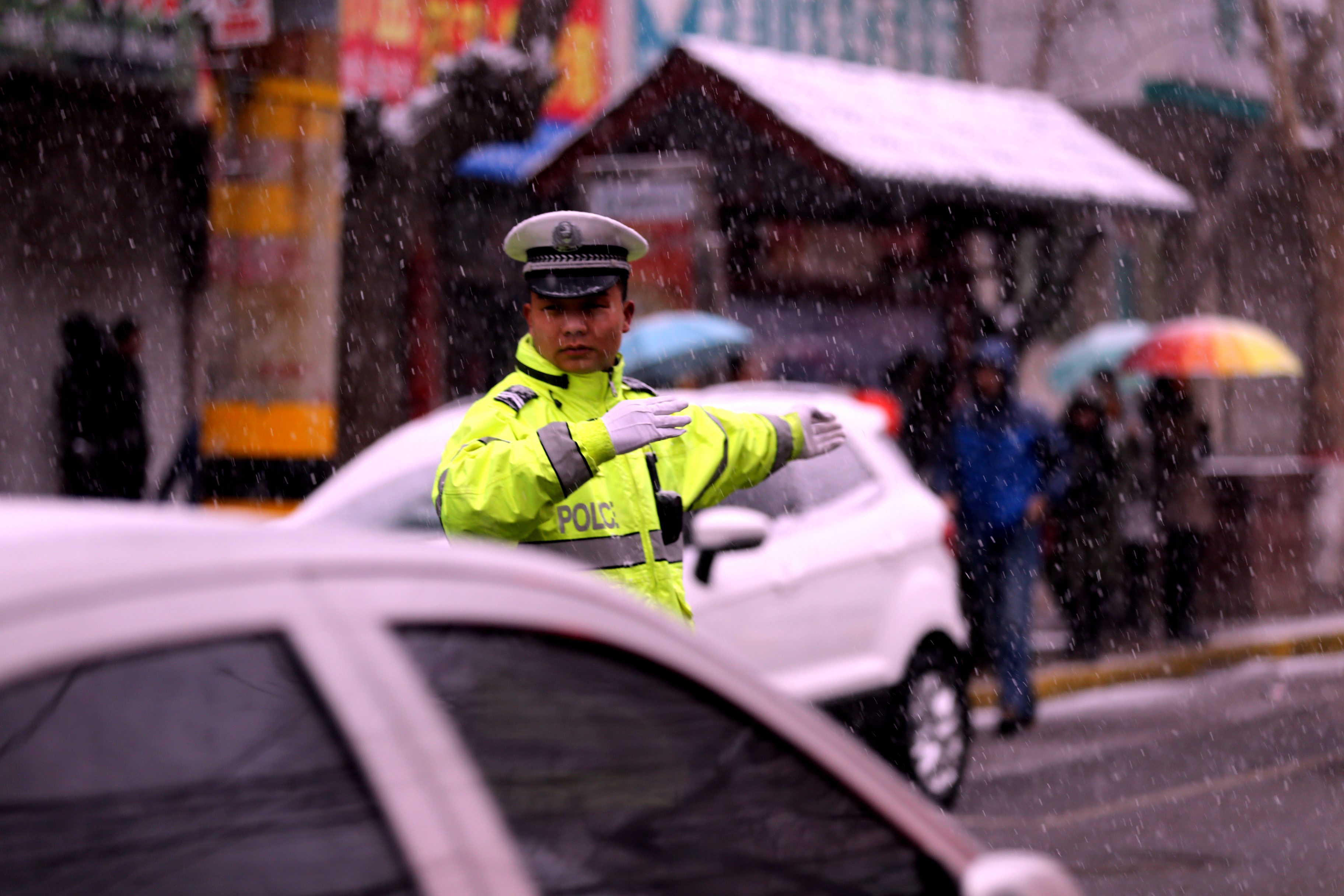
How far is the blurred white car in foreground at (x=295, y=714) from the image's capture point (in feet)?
5.28

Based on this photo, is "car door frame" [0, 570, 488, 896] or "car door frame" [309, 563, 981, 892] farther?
"car door frame" [309, 563, 981, 892]

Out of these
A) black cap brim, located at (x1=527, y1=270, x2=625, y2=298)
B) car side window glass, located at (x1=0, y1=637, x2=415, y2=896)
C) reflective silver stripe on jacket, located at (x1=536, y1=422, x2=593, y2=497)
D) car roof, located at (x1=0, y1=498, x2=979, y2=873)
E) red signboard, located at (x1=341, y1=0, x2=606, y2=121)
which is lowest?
car side window glass, located at (x1=0, y1=637, x2=415, y2=896)

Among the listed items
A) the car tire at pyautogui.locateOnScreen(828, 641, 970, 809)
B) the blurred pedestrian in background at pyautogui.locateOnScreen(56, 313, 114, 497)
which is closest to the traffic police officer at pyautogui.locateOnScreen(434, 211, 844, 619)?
the car tire at pyautogui.locateOnScreen(828, 641, 970, 809)

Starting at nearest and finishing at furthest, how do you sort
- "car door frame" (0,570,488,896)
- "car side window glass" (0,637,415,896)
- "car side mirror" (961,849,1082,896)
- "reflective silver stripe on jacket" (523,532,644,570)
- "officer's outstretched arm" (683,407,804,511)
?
1. "car door frame" (0,570,488,896)
2. "car side window glass" (0,637,415,896)
3. "car side mirror" (961,849,1082,896)
4. "reflective silver stripe on jacket" (523,532,644,570)
5. "officer's outstretched arm" (683,407,804,511)

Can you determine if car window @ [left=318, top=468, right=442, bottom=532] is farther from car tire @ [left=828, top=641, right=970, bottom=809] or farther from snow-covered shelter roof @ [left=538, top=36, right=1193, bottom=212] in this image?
snow-covered shelter roof @ [left=538, top=36, right=1193, bottom=212]

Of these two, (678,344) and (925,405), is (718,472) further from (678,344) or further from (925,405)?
(925,405)

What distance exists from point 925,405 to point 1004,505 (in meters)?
3.20

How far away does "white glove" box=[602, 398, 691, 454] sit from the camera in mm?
4086

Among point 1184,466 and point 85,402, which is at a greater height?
point 85,402

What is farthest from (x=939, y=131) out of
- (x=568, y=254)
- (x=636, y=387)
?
(x=568, y=254)

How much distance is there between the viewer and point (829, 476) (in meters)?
8.32

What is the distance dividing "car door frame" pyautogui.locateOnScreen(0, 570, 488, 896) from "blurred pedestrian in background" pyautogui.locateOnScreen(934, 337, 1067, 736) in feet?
29.8

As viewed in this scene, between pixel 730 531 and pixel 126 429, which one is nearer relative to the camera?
pixel 730 531

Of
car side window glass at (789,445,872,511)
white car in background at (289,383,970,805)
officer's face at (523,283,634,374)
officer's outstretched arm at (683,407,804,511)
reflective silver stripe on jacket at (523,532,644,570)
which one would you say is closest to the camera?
reflective silver stripe on jacket at (523,532,644,570)
